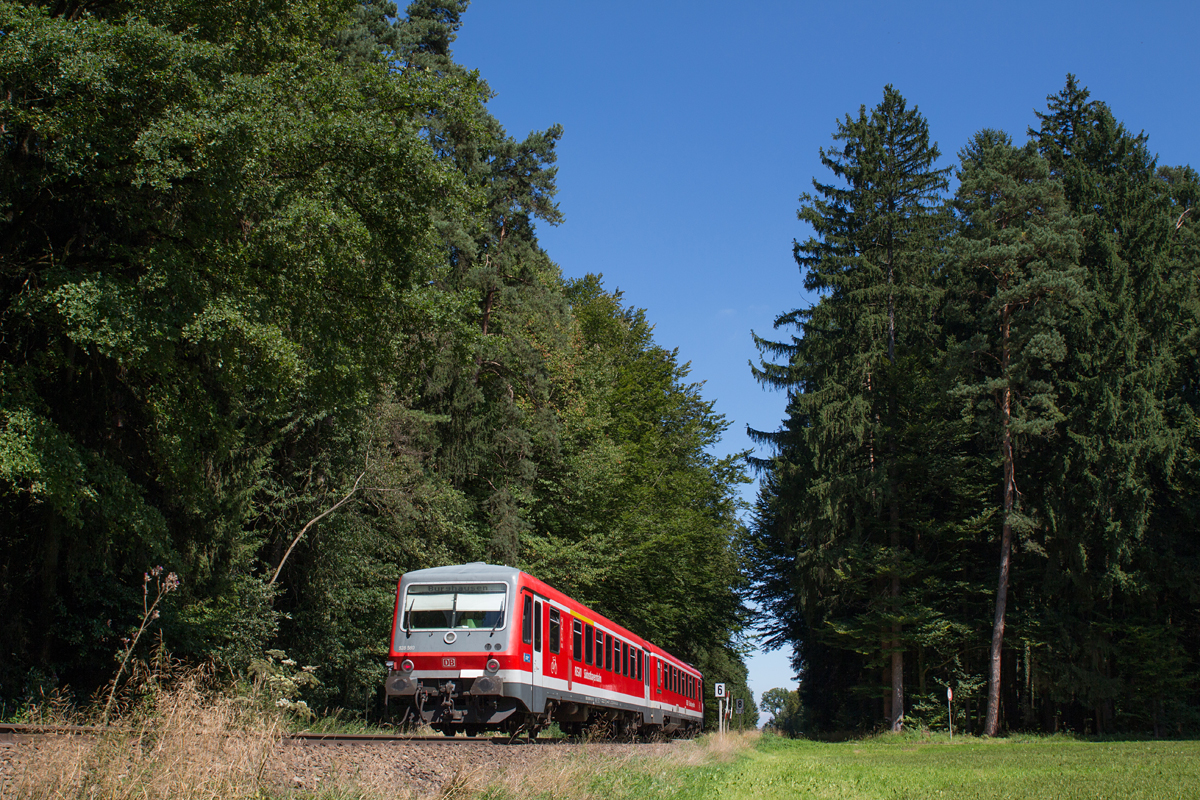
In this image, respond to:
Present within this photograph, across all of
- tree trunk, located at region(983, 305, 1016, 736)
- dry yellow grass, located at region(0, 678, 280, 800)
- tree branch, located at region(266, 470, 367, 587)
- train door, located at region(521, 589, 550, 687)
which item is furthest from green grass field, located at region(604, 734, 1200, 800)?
tree branch, located at region(266, 470, 367, 587)

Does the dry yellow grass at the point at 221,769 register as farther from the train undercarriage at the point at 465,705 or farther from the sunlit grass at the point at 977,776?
the train undercarriage at the point at 465,705

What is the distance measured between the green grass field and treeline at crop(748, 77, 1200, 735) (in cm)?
880

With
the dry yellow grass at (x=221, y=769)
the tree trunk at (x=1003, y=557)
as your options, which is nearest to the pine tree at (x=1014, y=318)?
the tree trunk at (x=1003, y=557)

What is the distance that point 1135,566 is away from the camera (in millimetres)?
27484

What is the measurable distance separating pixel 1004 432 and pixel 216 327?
81.2 feet

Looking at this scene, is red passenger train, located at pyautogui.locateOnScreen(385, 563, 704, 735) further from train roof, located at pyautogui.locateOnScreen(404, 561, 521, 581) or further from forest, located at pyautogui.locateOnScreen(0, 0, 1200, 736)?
forest, located at pyautogui.locateOnScreen(0, 0, 1200, 736)

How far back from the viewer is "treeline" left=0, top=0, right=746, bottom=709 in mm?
10289

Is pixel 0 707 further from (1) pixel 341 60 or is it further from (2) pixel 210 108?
(1) pixel 341 60

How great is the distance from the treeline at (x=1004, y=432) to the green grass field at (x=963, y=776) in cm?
880

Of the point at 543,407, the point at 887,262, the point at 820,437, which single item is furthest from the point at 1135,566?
the point at 543,407

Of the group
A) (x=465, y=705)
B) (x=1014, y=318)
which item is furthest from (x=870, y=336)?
(x=465, y=705)

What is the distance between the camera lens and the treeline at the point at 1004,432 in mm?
27172

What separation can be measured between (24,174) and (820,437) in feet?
83.3

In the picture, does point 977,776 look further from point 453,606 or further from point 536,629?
point 453,606
